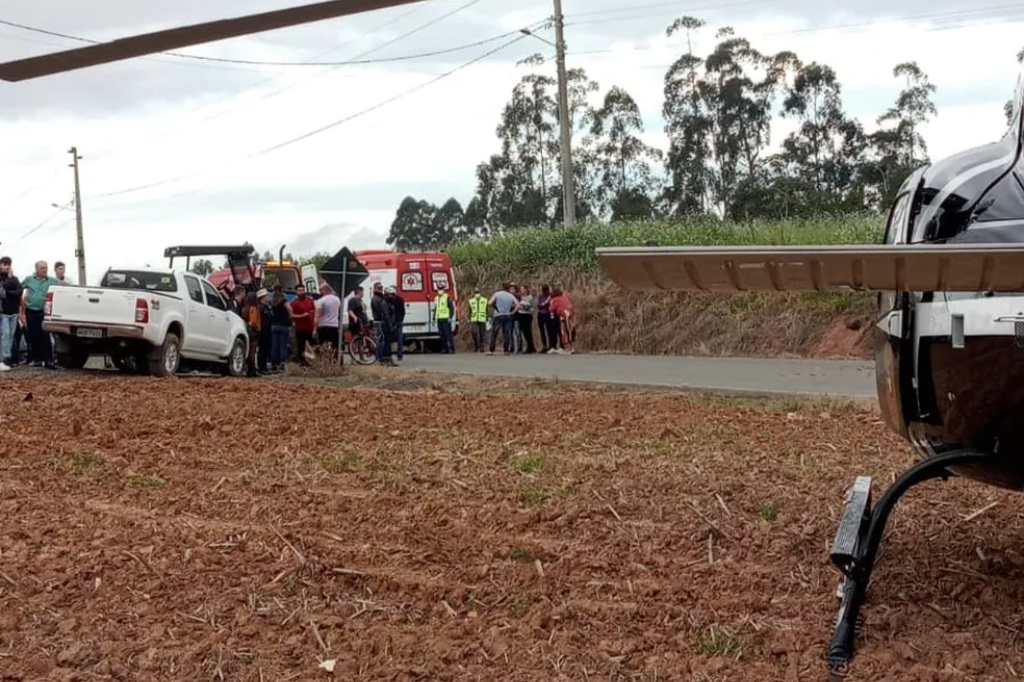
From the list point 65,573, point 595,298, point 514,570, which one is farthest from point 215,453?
point 595,298

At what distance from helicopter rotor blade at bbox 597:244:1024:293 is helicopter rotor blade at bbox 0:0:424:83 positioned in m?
1.10

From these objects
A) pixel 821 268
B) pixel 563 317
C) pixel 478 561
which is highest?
pixel 821 268

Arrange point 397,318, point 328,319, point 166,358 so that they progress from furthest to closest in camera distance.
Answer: point 397,318, point 328,319, point 166,358

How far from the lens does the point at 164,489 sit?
26.3ft

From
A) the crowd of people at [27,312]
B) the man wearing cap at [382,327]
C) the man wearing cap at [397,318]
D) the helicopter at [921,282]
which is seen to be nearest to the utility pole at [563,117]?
the man wearing cap at [397,318]

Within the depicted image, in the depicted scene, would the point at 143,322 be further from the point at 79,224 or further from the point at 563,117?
the point at 79,224

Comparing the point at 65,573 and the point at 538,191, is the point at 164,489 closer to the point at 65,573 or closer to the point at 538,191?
the point at 65,573

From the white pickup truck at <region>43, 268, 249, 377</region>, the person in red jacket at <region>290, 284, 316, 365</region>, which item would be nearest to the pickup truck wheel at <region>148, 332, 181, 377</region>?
the white pickup truck at <region>43, 268, 249, 377</region>

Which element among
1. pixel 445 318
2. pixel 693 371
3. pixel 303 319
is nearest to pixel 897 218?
pixel 693 371

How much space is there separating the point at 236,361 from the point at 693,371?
331 inches

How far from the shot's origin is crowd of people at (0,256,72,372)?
20.1 metres

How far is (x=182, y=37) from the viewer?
3.70m

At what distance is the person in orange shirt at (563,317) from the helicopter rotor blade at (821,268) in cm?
2817

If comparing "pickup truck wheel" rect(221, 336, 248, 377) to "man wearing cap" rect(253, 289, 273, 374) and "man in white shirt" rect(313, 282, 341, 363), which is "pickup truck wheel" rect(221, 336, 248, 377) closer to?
"man wearing cap" rect(253, 289, 273, 374)
